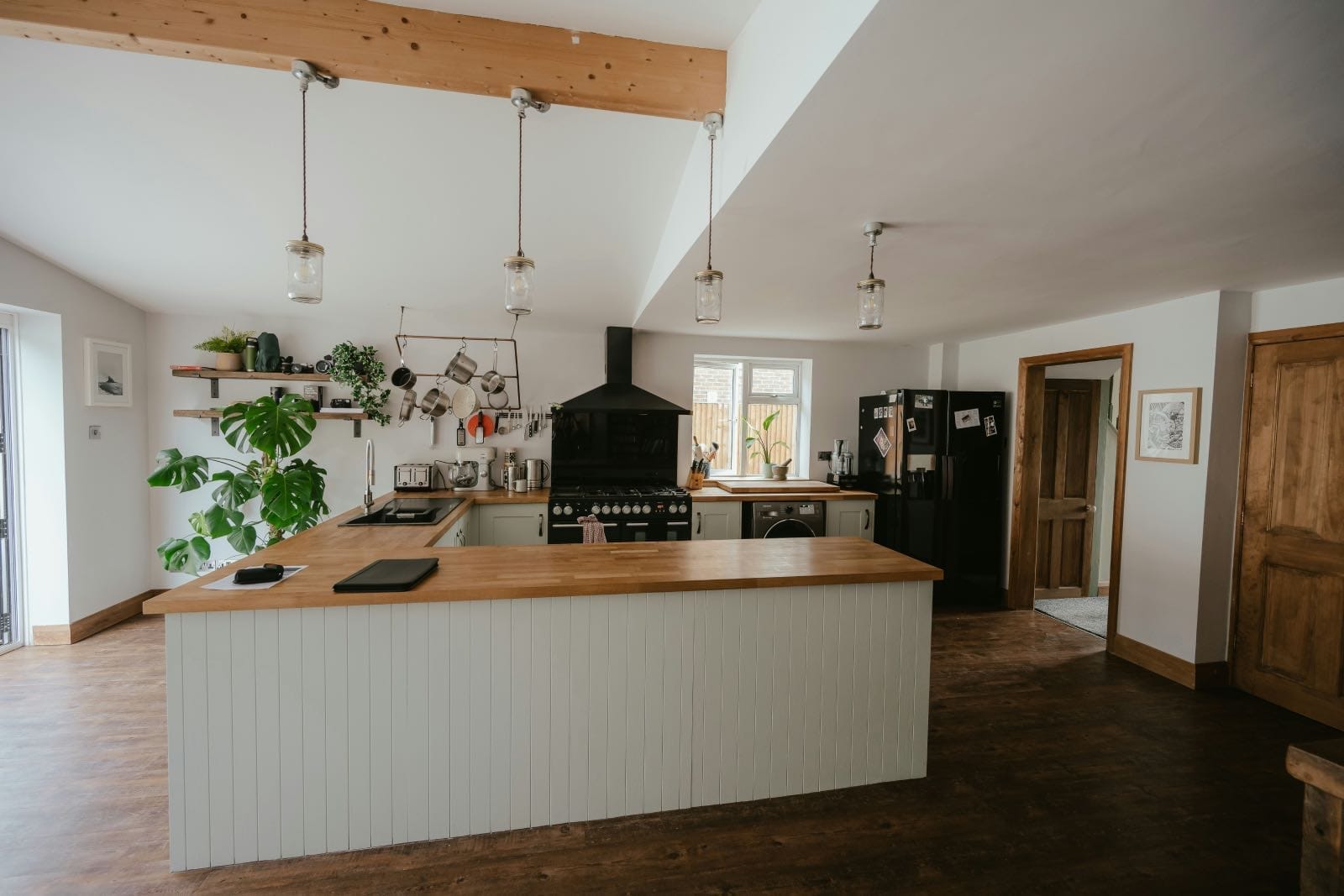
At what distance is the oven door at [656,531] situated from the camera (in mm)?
4105

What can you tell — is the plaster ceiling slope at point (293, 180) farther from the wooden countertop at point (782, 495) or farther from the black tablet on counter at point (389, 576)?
the black tablet on counter at point (389, 576)

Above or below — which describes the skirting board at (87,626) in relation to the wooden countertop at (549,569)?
below

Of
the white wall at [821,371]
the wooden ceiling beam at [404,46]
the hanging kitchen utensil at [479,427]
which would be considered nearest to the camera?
the wooden ceiling beam at [404,46]

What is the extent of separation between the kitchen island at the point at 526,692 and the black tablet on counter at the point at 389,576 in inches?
1.5

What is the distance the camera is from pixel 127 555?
13.0ft

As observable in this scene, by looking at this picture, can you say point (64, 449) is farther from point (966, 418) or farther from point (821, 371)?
point (966, 418)

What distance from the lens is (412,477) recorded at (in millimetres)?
4293

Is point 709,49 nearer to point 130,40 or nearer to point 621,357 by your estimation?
point 130,40

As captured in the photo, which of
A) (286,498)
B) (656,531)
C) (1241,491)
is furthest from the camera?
(656,531)

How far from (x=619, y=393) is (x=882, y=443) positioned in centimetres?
232

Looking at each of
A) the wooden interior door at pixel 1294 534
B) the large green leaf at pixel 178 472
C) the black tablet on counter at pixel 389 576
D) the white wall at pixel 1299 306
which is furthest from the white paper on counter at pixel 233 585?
the white wall at pixel 1299 306

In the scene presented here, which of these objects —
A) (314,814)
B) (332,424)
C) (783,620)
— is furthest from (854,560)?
(332,424)

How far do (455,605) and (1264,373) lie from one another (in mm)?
4228

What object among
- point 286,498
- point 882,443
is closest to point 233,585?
point 286,498
